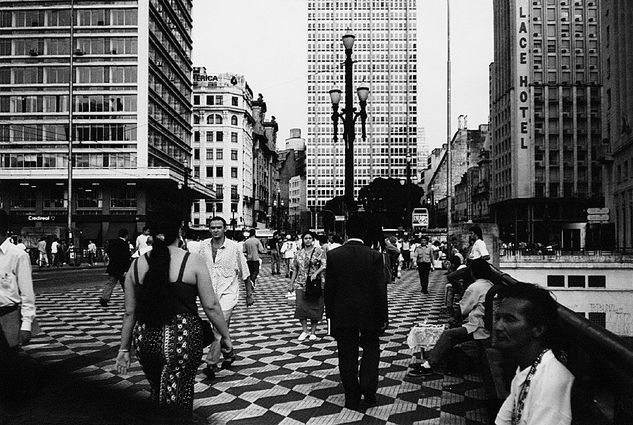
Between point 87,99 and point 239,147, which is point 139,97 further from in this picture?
point 239,147

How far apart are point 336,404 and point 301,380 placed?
48.9 inches

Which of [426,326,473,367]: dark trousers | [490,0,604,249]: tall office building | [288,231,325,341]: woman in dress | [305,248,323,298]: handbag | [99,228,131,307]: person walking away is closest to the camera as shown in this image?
[426,326,473,367]: dark trousers

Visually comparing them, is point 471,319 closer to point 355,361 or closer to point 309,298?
point 355,361

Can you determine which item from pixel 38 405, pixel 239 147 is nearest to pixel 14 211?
pixel 239 147

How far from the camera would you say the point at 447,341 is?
7930 millimetres

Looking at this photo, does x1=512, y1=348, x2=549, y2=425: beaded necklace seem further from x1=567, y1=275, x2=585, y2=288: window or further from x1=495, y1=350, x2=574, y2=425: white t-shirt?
x1=567, y1=275, x2=585, y2=288: window

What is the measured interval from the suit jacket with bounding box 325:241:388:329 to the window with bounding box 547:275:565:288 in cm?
2773

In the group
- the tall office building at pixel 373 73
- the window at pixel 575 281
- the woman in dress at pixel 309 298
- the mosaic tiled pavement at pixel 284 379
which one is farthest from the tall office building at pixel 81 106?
the tall office building at pixel 373 73

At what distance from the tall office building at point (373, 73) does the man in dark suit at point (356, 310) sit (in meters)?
133

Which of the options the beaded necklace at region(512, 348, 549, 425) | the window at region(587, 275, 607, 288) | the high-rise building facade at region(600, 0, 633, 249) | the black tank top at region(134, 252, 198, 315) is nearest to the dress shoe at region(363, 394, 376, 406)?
the black tank top at region(134, 252, 198, 315)

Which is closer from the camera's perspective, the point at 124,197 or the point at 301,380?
the point at 301,380

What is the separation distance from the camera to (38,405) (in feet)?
9.87

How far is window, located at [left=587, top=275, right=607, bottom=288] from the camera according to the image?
32281 millimetres

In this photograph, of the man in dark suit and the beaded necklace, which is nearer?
the beaded necklace
